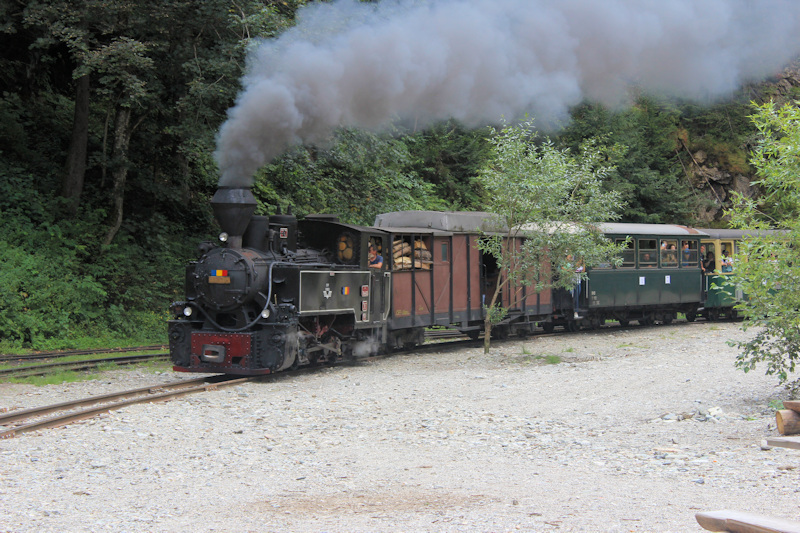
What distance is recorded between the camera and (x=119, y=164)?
17734 mm

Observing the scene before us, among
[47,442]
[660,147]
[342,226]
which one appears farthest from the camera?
[660,147]

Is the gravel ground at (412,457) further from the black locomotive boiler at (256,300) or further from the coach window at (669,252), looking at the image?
the coach window at (669,252)

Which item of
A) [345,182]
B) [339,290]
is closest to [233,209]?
[339,290]

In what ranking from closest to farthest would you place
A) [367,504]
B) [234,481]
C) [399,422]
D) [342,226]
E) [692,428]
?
[367,504] → [234,481] → [692,428] → [399,422] → [342,226]

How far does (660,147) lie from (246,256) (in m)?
24.7

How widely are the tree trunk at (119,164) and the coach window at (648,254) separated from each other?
13.3 metres

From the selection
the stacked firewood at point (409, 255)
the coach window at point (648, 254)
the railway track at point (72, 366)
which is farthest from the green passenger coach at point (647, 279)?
the railway track at point (72, 366)

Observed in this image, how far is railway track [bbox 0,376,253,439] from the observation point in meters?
7.78

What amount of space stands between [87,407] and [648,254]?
15200mm

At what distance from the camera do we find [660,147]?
31.3m

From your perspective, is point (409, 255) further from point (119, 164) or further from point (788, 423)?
point (788, 423)

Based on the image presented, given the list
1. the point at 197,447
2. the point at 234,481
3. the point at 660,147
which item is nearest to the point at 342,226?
the point at 197,447

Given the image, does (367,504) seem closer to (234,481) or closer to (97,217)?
(234,481)

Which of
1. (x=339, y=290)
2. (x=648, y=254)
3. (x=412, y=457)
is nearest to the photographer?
(x=412, y=457)
